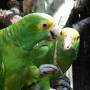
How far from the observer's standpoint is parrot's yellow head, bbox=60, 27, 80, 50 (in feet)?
4.06

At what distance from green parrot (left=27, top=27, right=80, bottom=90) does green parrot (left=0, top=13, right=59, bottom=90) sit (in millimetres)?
66

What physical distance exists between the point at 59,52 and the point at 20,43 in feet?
0.67

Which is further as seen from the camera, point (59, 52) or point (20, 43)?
point (59, 52)

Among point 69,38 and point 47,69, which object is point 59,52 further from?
point 47,69

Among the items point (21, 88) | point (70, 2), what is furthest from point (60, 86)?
point (70, 2)

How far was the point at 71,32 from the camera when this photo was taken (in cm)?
128

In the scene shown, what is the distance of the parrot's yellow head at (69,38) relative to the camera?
1237 millimetres

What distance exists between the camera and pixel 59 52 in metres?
1.29

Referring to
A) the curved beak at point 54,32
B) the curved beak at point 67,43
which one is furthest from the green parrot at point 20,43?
the curved beak at point 67,43

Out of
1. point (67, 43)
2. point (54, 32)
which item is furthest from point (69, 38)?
point (54, 32)

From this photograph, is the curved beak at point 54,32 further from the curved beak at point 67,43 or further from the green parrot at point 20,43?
the curved beak at point 67,43

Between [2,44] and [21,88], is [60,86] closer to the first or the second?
[21,88]

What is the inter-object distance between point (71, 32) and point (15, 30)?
25cm

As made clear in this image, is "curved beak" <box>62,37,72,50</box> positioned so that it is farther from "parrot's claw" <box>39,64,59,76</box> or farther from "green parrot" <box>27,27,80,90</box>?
"parrot's claw" <box>39,64,59,76</box>
